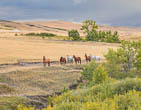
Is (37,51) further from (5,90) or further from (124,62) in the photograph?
(5,90)

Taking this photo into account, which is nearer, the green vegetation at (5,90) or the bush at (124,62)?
the green vegetation at (5,90)

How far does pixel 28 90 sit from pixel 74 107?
14196mm

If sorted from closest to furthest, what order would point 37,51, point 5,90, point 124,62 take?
point 5,90, point 124,62, point 37,51

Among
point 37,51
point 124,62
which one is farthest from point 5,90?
point 37,51

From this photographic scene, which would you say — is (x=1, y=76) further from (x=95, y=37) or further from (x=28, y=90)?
(x=95, y=37)

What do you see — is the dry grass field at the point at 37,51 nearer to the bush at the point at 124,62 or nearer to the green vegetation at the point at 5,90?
the bush at the point at 124,62

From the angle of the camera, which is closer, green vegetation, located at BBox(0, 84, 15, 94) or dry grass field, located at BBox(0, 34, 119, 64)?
green vegetation, located at BBox(0, 84, 15, 94)

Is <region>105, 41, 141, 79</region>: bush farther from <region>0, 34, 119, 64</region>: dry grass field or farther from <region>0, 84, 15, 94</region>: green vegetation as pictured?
<region>0, 34, 119, 64</region>: dry grass field

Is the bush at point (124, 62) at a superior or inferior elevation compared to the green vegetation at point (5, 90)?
superior

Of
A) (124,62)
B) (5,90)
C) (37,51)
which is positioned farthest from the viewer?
(37,51)

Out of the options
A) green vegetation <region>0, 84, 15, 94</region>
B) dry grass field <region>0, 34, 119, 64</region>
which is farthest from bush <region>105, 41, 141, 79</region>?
dry grass field <region>0, 34, 119, 64</region>

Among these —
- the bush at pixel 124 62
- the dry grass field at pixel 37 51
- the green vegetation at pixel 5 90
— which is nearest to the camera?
the green vegetation at pixel 5 90

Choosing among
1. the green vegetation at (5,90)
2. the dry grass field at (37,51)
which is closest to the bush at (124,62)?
the green vegetation at (5,90)

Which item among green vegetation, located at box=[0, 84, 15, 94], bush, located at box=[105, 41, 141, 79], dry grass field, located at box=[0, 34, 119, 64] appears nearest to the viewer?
green vegetation, located at box=[0, 84, 15, 94]
